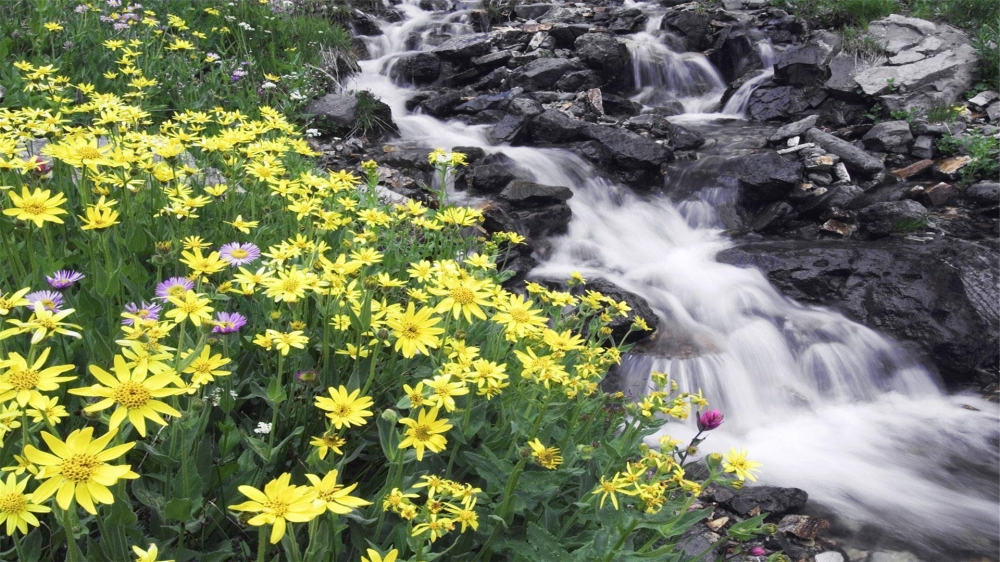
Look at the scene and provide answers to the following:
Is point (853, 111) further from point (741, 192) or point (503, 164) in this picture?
point (503, 164)

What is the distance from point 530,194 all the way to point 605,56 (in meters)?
5.41

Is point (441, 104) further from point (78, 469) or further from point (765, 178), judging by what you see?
point (78, 469)

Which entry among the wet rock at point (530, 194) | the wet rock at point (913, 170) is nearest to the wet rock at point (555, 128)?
the wet rock at point (530, 194)

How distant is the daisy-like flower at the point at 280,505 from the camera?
0.98m

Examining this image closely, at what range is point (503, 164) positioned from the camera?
7.45 m

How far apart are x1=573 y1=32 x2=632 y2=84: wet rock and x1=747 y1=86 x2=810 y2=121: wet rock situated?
7.26 ft

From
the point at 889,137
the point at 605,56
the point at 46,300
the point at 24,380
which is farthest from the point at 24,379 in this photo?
Result: the point at 605,56

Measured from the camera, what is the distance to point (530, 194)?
266 inches

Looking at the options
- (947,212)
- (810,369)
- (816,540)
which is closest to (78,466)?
(816,540)

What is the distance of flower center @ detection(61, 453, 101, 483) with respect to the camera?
973mm

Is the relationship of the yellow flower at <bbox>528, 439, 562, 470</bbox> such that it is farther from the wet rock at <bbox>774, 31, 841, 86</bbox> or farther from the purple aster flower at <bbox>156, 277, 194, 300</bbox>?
the wet rock at <bbox>774, 31, 841, 86</bbox>

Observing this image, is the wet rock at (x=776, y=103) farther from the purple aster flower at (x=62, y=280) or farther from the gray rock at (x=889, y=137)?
the purple aster flower at (x=62, y=280)

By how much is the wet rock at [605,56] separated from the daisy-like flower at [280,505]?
35.7 ft

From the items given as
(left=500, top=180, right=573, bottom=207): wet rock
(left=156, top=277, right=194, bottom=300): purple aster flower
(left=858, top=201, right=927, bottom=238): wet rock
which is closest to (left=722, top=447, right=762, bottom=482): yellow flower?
(left=156, top=277, right=194, bottom=300): purple aster flower
